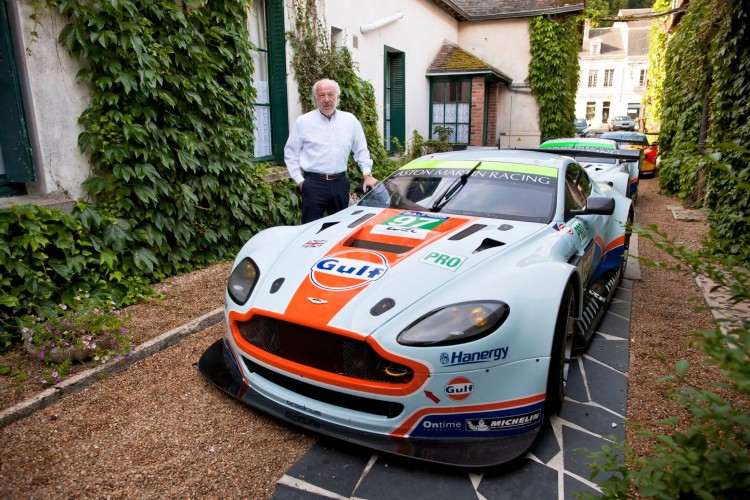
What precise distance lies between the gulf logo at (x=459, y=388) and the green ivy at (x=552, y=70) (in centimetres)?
1385

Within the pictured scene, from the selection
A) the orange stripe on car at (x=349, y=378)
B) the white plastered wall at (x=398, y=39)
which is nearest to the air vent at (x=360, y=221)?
the orange stripe on car at (x=349, y=378)

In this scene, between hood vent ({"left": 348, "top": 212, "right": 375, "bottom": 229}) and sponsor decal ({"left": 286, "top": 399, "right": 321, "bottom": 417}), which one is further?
hood vent ({"left": 348, "top": 212, "right": 375, "bottom": 229})

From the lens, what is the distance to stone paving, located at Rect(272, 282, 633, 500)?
7.45 feet

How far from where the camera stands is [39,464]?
2430 mm

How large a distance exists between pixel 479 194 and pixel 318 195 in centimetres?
196

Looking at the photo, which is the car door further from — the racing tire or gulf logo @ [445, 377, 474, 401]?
gulf logo @ [445, 377, 474, 401]

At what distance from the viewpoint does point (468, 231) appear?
3.23 metres

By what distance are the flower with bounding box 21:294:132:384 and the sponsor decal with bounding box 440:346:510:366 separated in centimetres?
228

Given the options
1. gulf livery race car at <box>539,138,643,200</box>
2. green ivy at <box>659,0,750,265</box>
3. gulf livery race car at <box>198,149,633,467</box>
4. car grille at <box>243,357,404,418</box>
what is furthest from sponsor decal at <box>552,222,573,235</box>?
gulf livery race car at <box>539,138,643,200</box>

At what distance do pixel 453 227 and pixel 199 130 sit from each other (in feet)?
9.99

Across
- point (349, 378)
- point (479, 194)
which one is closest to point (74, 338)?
point (349, 378)

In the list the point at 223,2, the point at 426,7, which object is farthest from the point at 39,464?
the point at 426,7

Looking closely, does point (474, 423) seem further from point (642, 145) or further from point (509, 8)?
point (509, 8)

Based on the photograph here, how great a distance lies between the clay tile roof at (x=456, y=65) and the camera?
42.0ft
